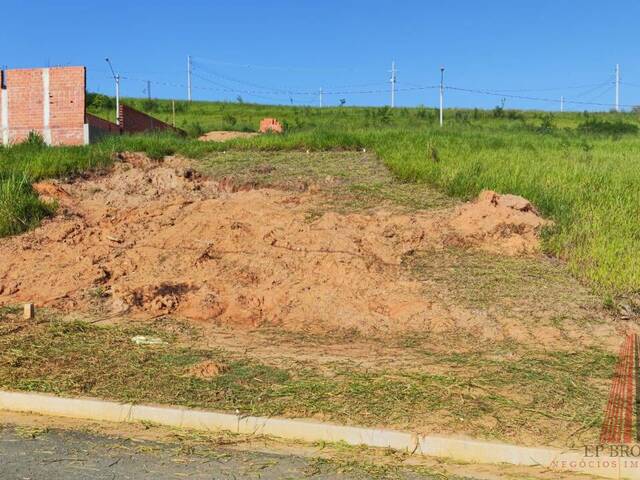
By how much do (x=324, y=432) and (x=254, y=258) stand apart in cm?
483

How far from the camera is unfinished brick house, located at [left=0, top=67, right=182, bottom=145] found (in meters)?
20.7

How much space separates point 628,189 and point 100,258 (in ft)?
30.5

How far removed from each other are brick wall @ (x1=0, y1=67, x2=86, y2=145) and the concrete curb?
1624cm

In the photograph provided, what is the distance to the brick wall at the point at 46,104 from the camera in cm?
2066

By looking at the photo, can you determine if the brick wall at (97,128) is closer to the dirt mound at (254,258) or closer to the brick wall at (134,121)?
the brick wall at (134,121)

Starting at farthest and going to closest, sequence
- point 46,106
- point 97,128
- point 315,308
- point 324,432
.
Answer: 1. point 97,128
2. point 46,106
3. point 315,308
4. point 324,432

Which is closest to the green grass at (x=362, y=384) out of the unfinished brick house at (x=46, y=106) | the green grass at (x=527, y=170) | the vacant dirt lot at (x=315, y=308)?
the vacant dirt lot at (x=315, y=308)

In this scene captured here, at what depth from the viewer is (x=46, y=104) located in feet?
68.4

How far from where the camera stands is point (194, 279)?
941 cm

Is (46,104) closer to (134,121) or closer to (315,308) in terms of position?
(134,121)

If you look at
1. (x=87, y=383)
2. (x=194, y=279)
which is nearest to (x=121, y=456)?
(x=87, y=383)

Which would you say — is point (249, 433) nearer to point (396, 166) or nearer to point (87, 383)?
point (87, 383)

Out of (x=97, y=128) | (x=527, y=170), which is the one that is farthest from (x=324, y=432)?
(x=97, y=128)

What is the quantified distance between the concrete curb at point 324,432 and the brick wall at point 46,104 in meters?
16.2
